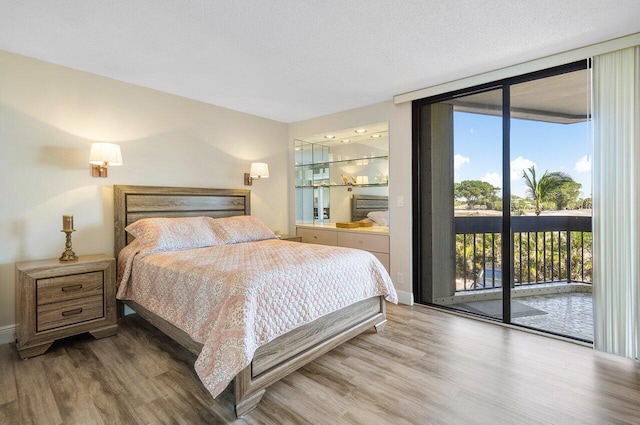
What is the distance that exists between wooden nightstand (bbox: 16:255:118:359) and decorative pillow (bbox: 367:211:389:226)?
3.23 metres

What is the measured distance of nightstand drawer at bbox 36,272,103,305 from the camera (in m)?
2.40

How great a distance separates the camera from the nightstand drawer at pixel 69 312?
2407 mm

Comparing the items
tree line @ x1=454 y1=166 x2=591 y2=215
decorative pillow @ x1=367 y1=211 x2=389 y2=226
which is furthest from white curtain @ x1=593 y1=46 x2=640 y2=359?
decorative pillow @ x1=367 y1=211 x2=389 y2=226

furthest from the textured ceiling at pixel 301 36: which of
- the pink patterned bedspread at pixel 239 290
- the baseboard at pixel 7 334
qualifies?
the baseboard at pixel 7 334

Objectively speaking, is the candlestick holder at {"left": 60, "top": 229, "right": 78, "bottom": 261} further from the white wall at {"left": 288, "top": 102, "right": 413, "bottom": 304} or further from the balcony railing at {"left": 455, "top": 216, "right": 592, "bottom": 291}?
the balcony railing at {"left": 455, "top": 216, "right": 592, "bottom": 291}

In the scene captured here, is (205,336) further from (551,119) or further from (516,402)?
(551,119)

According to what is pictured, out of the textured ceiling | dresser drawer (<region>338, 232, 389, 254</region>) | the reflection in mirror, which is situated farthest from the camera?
the reflection in mirror

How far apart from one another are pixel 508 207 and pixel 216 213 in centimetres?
338

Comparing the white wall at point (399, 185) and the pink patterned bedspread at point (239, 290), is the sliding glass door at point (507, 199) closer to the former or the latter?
the white wall at point (399, 185)

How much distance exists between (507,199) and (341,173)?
2.43m

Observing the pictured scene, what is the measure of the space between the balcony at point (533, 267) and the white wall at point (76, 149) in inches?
131

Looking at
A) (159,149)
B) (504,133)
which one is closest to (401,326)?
(504,133)

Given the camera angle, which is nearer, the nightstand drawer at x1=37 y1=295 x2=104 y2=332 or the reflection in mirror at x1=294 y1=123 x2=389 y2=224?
the nightstand drawer at x1=37 y1=295 x2=104 y2=332

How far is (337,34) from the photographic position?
2.30 meters
